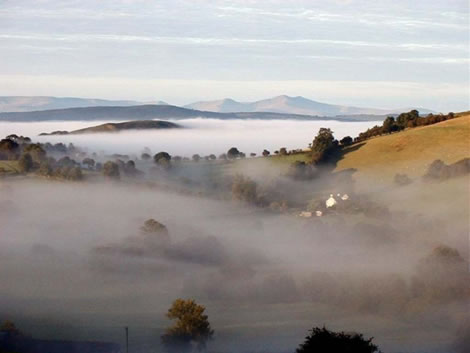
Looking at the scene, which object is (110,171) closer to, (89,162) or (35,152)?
(89,162)

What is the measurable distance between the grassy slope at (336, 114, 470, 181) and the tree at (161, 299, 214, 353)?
222 ft

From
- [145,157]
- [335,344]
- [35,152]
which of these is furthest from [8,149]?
[335,344]

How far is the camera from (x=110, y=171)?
16200cm

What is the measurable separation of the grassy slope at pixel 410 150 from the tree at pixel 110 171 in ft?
148

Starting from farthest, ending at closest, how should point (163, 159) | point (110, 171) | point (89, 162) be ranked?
point (89, 162) → point (163, 159) → point (110, 171)

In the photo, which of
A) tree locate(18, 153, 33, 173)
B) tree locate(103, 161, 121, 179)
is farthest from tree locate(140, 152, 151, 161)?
tree locate(18, 153, 33, 173)

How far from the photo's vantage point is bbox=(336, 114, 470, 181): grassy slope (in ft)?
425

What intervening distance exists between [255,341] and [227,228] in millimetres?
58466

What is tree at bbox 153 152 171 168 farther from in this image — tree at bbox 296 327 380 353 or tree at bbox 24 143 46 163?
tree at bbox 296 327 380 353

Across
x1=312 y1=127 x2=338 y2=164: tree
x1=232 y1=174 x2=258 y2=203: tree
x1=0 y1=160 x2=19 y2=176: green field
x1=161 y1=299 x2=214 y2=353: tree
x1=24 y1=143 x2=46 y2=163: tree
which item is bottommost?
x1=161 y1=299 x2=214 y2=353: tree

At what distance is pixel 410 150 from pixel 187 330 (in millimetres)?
80142

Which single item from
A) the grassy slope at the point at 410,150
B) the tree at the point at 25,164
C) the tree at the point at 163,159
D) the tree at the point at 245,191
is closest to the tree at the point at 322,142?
the grassy slope at the point at 410,150

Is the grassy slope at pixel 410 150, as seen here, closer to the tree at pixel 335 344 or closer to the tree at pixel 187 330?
the tree at pixel 187 330

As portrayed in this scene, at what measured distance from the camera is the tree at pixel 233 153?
169600 millimetres
